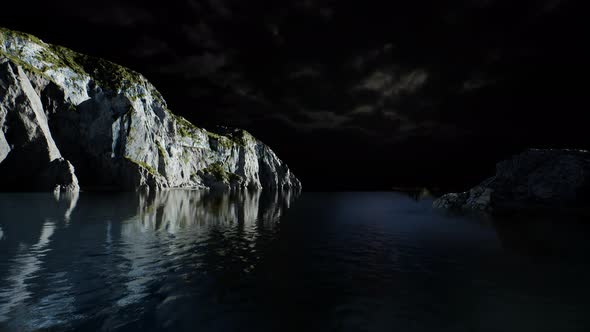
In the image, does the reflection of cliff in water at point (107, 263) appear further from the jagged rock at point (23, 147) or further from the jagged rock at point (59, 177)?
the jagged rock at point (23, 147)

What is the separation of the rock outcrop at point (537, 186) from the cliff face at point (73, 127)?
120560mm

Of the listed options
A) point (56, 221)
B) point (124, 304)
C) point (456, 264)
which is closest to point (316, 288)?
point (124, 304)

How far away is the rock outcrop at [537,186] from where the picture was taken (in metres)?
69.3

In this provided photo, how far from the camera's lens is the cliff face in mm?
97188

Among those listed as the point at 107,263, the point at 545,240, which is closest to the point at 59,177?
the point at 107,263

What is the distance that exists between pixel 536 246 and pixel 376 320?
2462 centimetres

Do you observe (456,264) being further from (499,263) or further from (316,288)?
(316,288)

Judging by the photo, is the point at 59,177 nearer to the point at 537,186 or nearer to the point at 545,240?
the point at 545,240

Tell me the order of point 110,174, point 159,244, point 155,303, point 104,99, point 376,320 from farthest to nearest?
point 104,99 < point 110,174 < point 159,244 < point 155,303 < point 376,320

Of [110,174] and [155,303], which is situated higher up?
[110,174]

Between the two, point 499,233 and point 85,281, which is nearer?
point 85,281

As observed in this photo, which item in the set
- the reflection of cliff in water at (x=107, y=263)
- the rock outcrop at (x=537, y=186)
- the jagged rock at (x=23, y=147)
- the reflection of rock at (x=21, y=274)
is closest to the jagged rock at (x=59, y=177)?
the jagged rock at (x=23, y=147)

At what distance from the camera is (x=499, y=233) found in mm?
34188

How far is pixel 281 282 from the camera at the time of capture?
1609 centimetres
